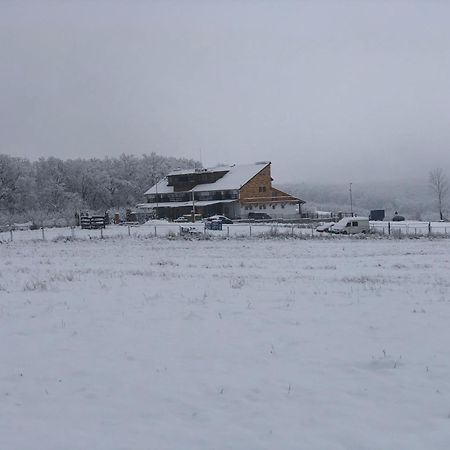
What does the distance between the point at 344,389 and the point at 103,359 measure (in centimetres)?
377

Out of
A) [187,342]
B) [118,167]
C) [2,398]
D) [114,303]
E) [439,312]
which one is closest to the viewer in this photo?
[2,398]

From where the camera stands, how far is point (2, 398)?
260 inches

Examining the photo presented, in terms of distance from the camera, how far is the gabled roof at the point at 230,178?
274 ft

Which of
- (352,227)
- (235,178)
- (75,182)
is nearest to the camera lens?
(352,227)

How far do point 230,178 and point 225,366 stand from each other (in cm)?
7943

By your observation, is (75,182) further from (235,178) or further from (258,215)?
(258,215)

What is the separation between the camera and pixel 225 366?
766 centimetres

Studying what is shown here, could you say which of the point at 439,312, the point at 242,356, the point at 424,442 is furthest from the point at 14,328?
the point at 439,312

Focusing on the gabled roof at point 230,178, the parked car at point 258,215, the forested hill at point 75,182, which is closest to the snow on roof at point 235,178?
the gabled roof at point 230,178

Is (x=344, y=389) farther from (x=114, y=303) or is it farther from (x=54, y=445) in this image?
(x=114, y=303)

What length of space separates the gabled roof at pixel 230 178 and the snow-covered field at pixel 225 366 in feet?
227

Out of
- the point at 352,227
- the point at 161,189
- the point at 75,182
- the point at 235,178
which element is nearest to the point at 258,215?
the point at 235,178

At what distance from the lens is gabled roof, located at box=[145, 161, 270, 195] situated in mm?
83537

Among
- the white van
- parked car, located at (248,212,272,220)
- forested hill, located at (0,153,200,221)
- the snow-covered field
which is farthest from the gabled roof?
the snow-covered field
